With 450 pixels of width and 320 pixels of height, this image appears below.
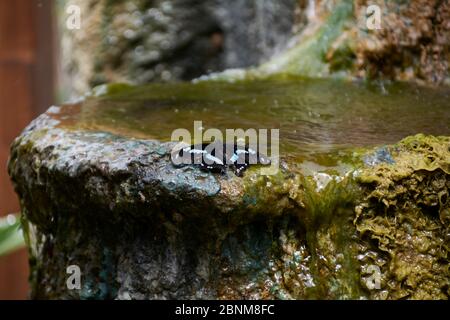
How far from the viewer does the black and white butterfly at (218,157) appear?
196 cm

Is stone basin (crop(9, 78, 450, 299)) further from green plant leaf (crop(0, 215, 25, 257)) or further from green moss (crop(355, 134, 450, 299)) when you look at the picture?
green plant leaf (crop(0, 215, 25, 257))

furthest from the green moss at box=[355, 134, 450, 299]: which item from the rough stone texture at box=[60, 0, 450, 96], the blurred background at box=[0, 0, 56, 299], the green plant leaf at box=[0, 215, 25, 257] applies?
the blurred background at box=[0, 0, 56, 299]

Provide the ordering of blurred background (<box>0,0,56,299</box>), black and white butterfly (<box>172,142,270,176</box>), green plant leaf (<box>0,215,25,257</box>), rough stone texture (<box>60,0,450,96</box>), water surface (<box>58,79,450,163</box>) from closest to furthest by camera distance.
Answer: black and white butterfly (<box>172,142,270,176</box>) → water surface (<box>58,79,450,163</box>) → green plant leaf (<box>0,215,25,257</box>) → rough stone texture (<box>60,0,450,96</box>) → blurred background (<box>0,0,56,299</box>)

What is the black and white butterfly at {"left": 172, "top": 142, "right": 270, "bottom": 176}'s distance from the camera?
1.96 metres

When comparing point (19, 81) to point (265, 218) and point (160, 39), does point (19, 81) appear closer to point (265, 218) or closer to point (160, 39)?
point (160, 39)

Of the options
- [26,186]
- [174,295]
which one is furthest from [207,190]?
[26,186]

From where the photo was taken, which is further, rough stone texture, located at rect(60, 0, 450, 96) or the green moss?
rough stone texture, located at rect(60, 0, 450, 96)

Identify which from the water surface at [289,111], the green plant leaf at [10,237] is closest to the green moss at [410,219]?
the water surface at [289,111]

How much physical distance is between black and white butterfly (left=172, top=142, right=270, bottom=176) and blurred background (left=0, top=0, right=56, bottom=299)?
11.5 feet

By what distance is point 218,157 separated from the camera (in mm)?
1970

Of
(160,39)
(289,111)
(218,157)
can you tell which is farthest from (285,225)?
(160,39)

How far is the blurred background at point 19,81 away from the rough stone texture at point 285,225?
3.29 metres

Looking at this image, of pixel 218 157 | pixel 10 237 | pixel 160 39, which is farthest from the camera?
pixel 160 39

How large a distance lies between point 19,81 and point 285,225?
3.75 meters
